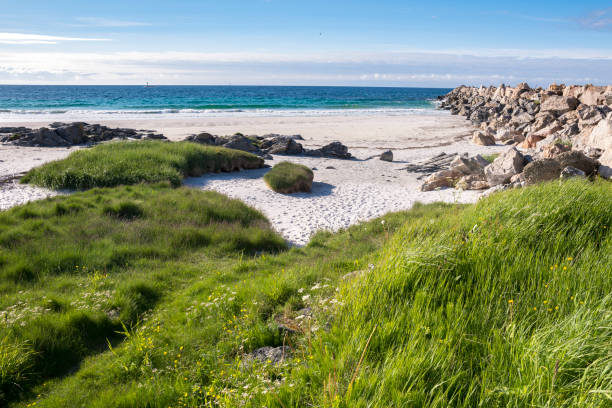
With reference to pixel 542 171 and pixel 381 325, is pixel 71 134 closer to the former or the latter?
pixel 542 171

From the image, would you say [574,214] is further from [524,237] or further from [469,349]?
[469,349]

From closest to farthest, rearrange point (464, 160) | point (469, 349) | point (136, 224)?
point (469, 349) < point (136, 224) < point (464, 160)

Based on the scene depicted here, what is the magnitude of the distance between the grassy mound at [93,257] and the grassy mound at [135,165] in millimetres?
2050

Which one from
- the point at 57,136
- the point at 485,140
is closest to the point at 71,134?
the point at 57,136

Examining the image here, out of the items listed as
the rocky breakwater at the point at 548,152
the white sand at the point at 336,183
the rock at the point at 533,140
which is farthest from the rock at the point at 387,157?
the rock at the point at 533,140

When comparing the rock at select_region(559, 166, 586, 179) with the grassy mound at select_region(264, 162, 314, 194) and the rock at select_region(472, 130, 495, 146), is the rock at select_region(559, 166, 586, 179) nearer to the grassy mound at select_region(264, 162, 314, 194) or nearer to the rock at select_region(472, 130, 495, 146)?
the grassy mound at select_region(264, 162, 314, 194)

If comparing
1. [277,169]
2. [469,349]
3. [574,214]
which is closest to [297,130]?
[277,169]

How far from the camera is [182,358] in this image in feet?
15.0

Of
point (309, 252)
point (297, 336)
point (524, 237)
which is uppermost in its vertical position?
point (524, 237)

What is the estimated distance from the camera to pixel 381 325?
12.2 feet

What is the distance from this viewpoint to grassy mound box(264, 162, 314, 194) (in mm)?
16547

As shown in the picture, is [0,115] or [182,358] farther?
[0,115]

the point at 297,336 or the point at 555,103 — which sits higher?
the point at 555,103

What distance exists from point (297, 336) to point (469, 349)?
1.83 m
